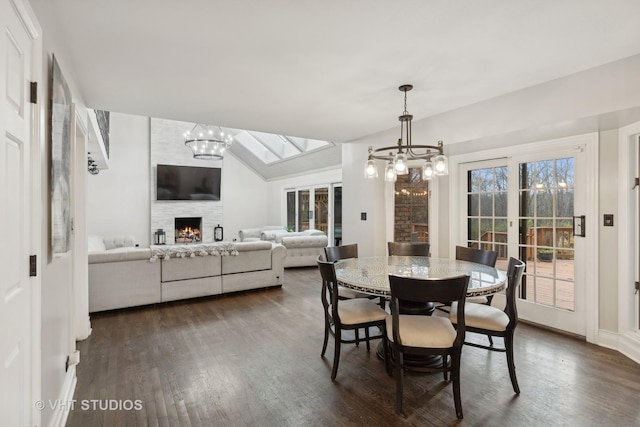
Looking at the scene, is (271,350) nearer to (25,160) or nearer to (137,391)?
(137,391)

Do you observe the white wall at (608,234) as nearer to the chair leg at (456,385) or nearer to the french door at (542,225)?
the french door at (542,225)

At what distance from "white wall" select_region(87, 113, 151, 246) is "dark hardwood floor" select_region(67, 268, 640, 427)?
216 inches

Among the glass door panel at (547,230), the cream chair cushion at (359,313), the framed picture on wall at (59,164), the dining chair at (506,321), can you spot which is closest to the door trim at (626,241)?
the glass door panel at (547,230)

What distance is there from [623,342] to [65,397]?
14.4ft

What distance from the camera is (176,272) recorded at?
443cm

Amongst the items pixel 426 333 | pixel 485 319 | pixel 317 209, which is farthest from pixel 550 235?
pixel 317 209

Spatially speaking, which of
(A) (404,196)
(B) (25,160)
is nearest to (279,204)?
(A) (404,196)

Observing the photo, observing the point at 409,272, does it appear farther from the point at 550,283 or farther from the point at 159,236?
the point at 159,236

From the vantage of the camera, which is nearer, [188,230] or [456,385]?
[456,385]

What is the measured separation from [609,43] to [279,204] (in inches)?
346

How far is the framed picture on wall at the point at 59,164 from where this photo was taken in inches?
69.9

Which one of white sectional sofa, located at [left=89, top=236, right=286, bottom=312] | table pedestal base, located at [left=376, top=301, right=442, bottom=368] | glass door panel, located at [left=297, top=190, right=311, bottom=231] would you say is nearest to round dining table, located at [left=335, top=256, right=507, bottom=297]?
table pedestal base, located at [left=376, top=301, right=442, bottom=368]

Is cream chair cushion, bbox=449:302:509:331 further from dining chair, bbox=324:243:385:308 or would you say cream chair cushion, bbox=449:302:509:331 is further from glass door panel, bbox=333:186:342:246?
glass door panel, bbox=333:186:342:246

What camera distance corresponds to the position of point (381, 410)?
210 centimetres
